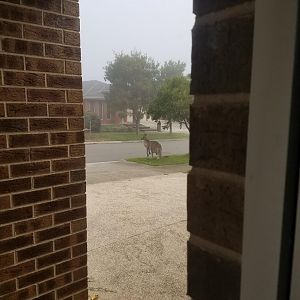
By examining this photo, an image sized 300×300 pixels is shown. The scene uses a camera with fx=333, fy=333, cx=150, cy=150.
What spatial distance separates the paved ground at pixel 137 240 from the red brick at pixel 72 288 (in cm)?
110

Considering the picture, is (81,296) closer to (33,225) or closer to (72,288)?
(72,288)

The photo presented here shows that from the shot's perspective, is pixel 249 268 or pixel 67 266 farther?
pixel 67 266

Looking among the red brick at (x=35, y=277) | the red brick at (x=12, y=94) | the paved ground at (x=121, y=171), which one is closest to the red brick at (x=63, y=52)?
the red brick at (x=12, y=94)

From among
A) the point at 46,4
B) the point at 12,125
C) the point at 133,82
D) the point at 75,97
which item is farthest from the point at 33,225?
the point at 133,82

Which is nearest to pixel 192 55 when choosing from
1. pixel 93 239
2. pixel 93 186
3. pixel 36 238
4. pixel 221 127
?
pixel 221 127

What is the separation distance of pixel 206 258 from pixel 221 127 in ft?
0.85

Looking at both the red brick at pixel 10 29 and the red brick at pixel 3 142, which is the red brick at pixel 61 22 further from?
the red brick at pixel 3 142

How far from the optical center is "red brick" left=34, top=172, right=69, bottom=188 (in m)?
1.81

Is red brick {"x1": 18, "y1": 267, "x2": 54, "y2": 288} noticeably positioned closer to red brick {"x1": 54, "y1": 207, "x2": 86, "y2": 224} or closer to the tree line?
red brick {"x1": 54, "y1": 207, "x2": 86, "y2": 224}

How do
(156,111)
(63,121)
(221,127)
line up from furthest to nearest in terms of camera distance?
(156,111), (63,121), (221,127)

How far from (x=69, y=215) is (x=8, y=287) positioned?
482 mm

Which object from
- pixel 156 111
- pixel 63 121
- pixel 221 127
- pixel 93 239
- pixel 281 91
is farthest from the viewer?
pixel 156 111

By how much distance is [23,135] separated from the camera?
1735 mm

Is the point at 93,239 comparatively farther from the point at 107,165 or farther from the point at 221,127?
the point at 107,165
